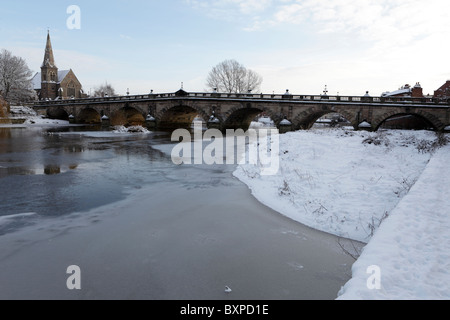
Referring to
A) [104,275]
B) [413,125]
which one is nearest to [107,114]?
[413,125]

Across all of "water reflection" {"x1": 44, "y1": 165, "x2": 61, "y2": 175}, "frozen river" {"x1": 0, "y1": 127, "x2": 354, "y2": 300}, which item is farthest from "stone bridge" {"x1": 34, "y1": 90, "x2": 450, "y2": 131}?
"water reflection" {"x1": 44, "y1": 165, "x2": 61, "y2": 175}

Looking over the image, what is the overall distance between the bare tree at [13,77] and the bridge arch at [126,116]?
3024 cm

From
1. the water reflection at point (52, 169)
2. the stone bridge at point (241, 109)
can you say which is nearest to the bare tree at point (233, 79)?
the stone bridge at point (241, 109)

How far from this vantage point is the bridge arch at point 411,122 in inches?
1334

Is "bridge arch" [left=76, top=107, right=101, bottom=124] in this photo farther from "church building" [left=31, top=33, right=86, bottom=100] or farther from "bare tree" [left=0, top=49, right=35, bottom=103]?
"church building" [left=31, top=33, right=86, bottom=100]

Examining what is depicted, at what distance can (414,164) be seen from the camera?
49.2 feet

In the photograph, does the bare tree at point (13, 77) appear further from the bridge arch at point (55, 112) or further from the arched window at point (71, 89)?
the arched window at point (71, 89)

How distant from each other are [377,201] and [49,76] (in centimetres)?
10476

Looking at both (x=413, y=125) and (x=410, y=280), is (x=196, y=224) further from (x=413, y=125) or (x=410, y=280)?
(x=413, y=125)

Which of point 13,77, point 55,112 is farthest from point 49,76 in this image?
point 55,112

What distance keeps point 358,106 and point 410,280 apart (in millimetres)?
35679

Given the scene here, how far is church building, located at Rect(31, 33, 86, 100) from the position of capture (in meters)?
90.3

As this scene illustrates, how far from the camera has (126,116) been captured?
62.3 m
